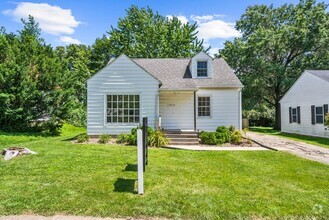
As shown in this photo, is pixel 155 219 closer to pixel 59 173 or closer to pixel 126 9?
pixel 59 173

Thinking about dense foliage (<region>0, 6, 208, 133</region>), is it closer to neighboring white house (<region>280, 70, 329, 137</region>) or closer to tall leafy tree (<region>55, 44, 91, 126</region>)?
tall leafy tree (<region>55, 44, 91, 126</region>)

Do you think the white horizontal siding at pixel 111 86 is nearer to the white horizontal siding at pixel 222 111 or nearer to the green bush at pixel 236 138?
the white horizontal siding at pixel 222 111

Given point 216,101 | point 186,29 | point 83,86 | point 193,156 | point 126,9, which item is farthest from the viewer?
point 126,9

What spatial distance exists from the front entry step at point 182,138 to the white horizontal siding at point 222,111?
197cm

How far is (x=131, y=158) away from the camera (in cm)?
834

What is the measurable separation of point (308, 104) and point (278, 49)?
9.97 meters

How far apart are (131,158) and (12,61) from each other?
13734 millimetres

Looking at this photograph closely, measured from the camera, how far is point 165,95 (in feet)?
49.6

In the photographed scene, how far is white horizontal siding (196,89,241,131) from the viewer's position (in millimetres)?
14852

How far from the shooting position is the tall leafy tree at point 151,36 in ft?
101

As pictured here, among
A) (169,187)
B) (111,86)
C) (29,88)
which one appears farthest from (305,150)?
(29,88)

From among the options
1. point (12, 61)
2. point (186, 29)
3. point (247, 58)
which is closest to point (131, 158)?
point (12, 61)

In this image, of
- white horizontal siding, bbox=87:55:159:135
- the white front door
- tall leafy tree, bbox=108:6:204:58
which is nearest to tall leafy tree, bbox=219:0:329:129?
tall leafy tree, bbox=108:6:204:58

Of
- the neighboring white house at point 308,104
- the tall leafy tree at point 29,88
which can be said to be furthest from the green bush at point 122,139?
the neighboring white house at point 308,104
